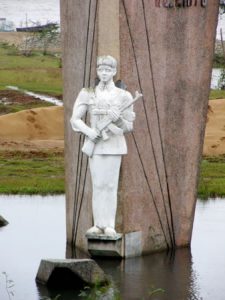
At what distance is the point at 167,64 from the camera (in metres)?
18.0

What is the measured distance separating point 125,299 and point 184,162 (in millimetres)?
3509

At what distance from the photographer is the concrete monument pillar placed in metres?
17.4

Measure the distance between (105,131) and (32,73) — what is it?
41.2 meters

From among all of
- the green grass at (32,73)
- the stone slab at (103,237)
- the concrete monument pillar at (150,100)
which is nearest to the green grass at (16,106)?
the green grass at (32,73)

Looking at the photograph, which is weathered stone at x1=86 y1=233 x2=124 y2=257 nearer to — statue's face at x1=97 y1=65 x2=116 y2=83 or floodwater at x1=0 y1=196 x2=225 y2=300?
floodwater at x1=0 y1=196 x2=225 y2=300

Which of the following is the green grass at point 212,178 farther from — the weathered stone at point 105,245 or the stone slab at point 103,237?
the stone slab at point 103,237

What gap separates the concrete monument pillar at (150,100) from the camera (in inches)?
683

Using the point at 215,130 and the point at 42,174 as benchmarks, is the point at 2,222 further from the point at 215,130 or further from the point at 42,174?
the point at 215,130

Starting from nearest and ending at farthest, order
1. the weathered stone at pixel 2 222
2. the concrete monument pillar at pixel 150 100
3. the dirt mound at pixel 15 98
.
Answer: the concrete monument pillar at pixel 150 100, the weathered stone at pixel 2 222, the dirt mound at pixel 15 98

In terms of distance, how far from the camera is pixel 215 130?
37938 millimetres

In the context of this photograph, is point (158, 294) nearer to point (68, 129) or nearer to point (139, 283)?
point (139, 283)

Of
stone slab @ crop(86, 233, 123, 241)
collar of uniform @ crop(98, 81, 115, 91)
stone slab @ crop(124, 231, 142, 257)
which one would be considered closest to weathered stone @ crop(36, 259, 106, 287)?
stone slab @ crop(86, 233, 123, 241)

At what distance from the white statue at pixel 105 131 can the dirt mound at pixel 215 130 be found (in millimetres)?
15801

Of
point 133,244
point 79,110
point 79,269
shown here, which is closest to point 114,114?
point 79,110
